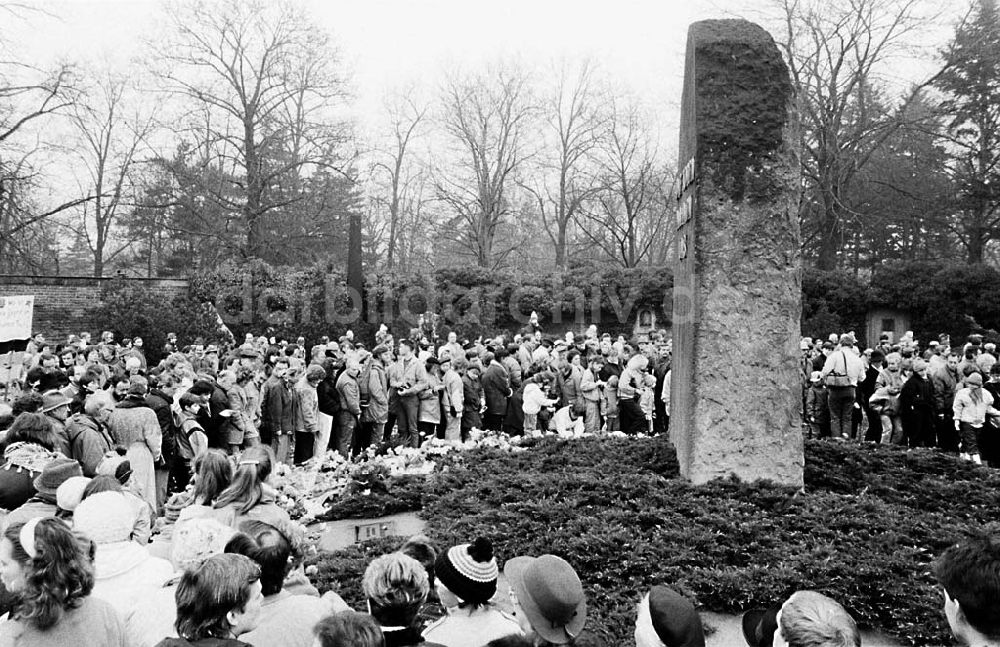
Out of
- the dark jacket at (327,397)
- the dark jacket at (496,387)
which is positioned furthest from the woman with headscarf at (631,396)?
the dark jacket at (327,397)

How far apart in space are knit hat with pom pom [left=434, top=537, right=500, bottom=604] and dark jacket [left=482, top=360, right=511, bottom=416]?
34.7 feet

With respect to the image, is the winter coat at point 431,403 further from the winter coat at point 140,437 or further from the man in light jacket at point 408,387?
the winter coat at point 140,437

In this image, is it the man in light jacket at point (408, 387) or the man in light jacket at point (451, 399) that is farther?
the man in light jacket at point (451, 399)

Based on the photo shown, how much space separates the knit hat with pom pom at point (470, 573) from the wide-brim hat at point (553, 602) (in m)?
0.16

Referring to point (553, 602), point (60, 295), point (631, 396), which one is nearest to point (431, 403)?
point (631, 396)

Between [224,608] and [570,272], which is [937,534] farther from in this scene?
[570,272]

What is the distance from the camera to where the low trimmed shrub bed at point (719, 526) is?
5.39m

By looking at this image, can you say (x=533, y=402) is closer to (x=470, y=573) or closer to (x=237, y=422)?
(x=237, y=422)

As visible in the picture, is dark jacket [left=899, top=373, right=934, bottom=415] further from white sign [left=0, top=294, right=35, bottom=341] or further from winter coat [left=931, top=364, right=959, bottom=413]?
white sign [left=0, top=294, right=35, bottom=341]

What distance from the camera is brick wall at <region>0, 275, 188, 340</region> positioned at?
28.9 meters

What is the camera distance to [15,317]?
1872 cm

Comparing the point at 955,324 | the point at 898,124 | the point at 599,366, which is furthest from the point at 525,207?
the point at 599,366

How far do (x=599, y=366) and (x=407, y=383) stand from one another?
11.0ft

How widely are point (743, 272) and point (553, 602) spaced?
5.12 metres
